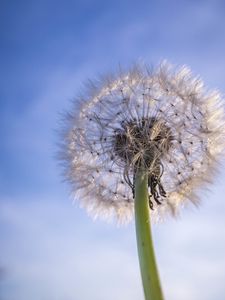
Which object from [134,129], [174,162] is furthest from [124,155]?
[174,162]

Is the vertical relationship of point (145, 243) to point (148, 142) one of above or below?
below

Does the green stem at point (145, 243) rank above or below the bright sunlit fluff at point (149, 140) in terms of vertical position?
below

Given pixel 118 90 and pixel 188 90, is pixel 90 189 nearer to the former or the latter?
pixel 118 90

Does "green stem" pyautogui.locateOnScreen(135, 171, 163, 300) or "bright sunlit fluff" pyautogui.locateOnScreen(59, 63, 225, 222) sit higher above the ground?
"bright sunlit fluff" pyautogui.locateOnScreen(59, 63, 225, 222)
